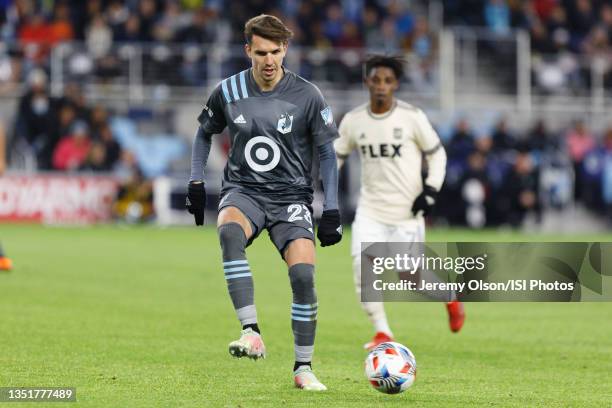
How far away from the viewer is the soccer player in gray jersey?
28.7 ft

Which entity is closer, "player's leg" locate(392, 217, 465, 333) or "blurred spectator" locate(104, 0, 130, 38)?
"player's leg" locate(392, 217, 465, 333)

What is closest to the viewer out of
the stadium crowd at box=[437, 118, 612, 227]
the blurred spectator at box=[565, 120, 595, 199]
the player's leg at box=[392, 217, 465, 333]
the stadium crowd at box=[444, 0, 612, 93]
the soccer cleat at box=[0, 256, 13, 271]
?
the player's leg at box=[392, 217, 465, 333]

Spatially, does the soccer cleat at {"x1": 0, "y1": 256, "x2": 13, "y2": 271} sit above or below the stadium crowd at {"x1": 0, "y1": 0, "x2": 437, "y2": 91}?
below

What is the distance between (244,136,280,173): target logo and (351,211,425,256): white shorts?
3311 millimetres

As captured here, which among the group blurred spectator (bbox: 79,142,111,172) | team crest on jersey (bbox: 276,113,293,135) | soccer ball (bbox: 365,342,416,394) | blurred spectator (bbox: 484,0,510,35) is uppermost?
blurred spectator (bbox: 484,0,510,35)

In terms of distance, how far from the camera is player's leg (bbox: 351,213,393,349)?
11859 mm

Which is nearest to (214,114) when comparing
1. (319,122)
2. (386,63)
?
(319,122)

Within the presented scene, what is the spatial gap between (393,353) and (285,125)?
5.31 feet

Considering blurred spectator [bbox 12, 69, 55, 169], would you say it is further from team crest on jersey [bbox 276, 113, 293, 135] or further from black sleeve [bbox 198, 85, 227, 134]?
team crest on jersey [bbox 276, 113, 293, 135]

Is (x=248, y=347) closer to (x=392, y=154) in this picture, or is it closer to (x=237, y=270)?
(x=237, y=270)

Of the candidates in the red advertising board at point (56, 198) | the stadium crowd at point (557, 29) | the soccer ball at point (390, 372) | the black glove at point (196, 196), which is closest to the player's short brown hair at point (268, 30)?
the black glove at point (196, 196)

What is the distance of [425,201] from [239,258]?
12.1 feet

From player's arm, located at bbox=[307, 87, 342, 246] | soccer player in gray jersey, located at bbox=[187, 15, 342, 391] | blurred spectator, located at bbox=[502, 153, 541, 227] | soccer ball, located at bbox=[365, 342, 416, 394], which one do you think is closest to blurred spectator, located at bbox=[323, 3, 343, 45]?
blurred spectator, located at bbox=[502, 153, 541, 227]

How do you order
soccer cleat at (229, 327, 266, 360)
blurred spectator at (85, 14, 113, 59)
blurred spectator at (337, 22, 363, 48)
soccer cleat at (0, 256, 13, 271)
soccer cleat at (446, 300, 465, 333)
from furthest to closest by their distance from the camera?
1. blurred spectator at (337, 22, 363, 48)
2. blurred spectator at (85, 14, 113, 59)
3. soccer cleat at (0, 256, 13, 271)
4. soccer cleat at (446, 300, 465, 333)
5. soccer cleat at (229, 327, 266, 360)
